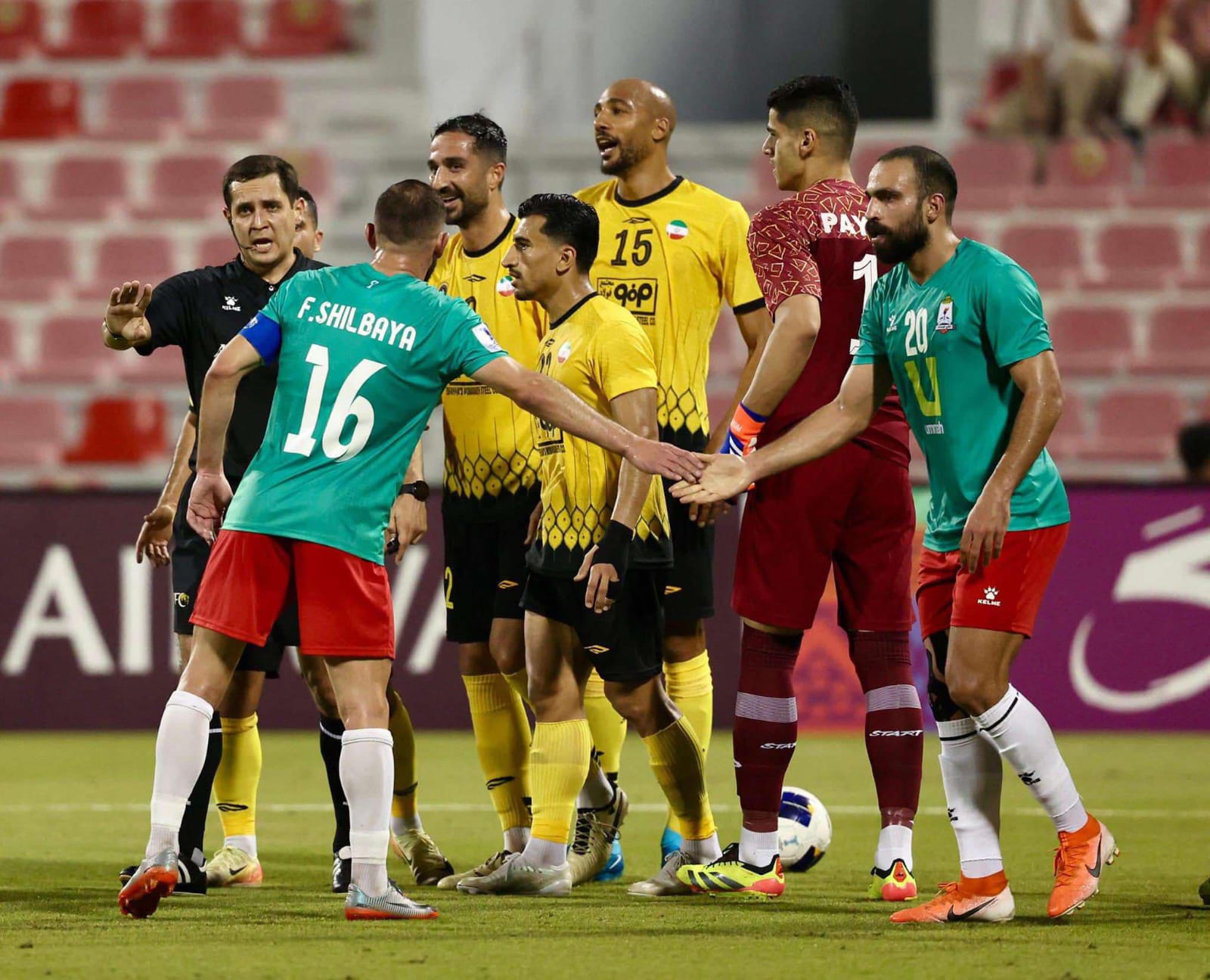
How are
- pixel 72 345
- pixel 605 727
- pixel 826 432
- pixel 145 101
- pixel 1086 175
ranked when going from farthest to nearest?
pixel 145 101 < pixel 1086 175 < pixel 72 345 < pixel 605 727 < pixel 826 432

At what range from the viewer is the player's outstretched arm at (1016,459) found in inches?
187

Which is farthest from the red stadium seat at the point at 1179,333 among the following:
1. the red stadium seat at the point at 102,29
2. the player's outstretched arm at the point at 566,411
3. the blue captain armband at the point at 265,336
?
the blue captain armband at the point at 265,336

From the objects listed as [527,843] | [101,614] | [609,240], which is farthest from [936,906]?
[101,614]

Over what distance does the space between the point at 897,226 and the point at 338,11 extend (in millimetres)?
11981

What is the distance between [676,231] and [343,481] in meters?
1.71

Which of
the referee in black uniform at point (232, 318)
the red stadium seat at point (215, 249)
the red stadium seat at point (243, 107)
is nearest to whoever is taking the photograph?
the referee in black uniform at point (232, 318)

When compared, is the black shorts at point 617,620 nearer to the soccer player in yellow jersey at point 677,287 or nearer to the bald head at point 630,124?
the soccer player in yellow jersey at point 677,287

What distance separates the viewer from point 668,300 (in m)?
6.10

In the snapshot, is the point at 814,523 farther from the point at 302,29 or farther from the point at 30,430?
the point at 302,29

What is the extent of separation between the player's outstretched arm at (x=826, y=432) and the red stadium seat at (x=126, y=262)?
32.3ft

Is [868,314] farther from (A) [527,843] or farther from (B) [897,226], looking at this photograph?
(A) [527,843]

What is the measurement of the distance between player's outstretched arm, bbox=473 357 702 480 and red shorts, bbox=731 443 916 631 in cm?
66

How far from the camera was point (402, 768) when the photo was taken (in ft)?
20.0

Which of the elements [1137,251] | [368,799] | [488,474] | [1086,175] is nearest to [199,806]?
[368,799]
